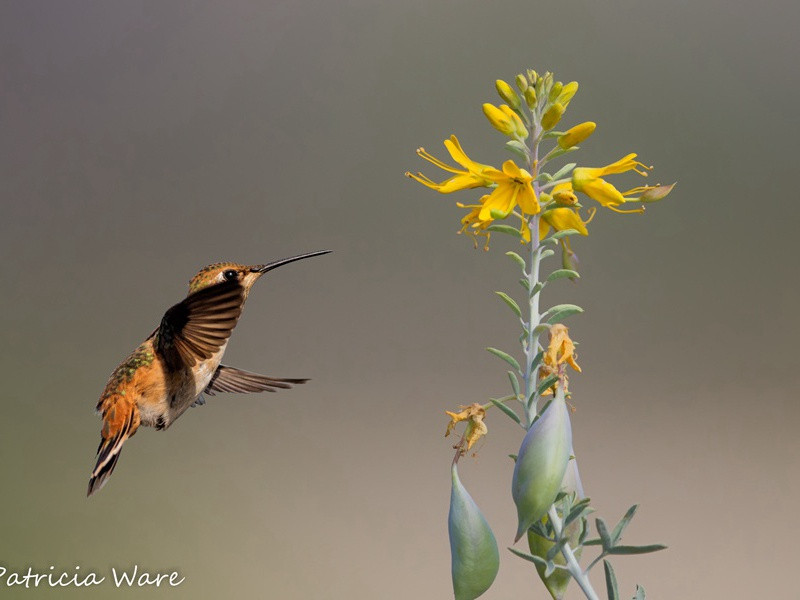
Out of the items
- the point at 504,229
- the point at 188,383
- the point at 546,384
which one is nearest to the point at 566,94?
the point at 504,229

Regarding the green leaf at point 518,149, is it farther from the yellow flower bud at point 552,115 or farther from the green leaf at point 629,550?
the green leaf at point 629,550

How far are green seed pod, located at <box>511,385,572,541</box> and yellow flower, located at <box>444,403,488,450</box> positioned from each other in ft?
0.30

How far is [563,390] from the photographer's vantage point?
488 millimetres

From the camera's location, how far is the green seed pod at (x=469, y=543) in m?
0.50

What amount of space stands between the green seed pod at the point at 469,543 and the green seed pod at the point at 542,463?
5cm

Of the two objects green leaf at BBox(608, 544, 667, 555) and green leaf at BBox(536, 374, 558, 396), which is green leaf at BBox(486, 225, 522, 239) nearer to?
green leaf at BBox(536, 374, 558, 396)

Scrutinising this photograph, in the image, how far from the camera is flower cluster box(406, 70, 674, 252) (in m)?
0.53

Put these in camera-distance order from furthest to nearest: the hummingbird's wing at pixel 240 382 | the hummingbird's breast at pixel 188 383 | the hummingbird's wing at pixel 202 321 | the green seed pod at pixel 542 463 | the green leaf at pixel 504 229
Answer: the hummingbird's wing at pixel 240 382, the hummingbird's breast at pixel 188 383, the hummingbird's wing at pixel 202 321, the green leaf at pixel 504 229, the green seed pod at pixel 542 463

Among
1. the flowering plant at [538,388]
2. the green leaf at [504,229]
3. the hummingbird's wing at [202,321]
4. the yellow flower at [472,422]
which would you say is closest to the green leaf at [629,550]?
the flowering plant at [538,388]

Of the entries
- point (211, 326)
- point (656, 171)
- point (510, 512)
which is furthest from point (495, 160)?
point (211, 326)

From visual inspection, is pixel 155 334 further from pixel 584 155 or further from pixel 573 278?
pixel 584 155

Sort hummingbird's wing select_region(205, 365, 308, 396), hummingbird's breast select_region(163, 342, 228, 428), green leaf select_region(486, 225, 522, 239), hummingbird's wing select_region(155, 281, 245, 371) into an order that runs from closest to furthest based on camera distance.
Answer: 1. green leaf select_region(486, 225, 522, 239)
2. hummingbird's wing select_region(155, 281, 245, 371)
3. hummingbird's breast select_region(163, 342, 228, 428)
4. hummingbird's wing select_region(205, 365, 308, 396)

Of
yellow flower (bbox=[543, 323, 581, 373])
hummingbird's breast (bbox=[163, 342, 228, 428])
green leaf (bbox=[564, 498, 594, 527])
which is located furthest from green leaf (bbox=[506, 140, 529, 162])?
hummingbird's breast (bbox=[163, 342, 228, 428])

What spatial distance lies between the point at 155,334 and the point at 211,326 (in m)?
0.16
